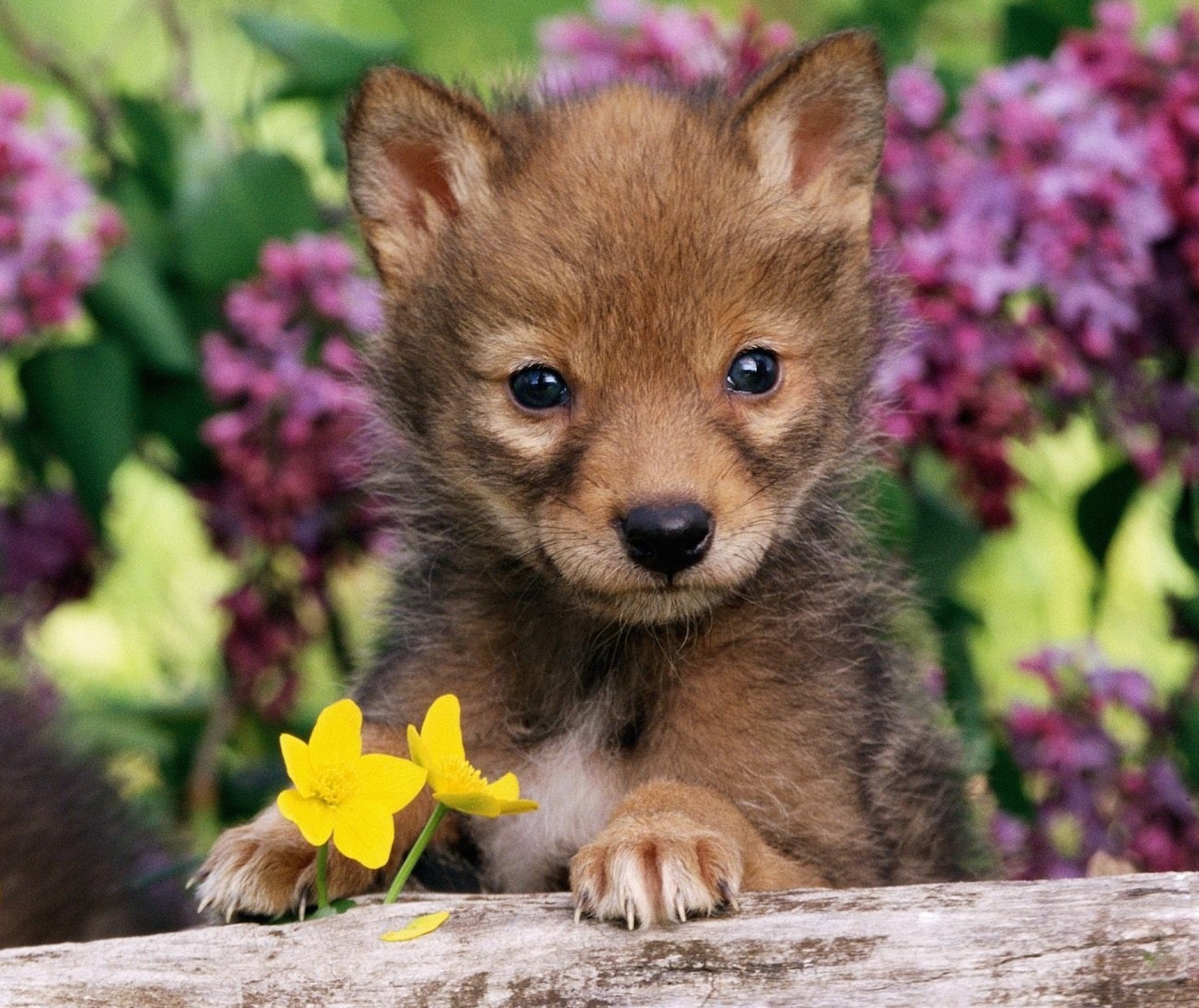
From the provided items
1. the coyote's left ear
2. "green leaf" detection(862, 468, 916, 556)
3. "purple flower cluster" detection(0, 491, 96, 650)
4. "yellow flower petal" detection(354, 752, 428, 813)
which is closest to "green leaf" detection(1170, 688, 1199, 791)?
"green leaf" detection(862, 468, 916, 556)

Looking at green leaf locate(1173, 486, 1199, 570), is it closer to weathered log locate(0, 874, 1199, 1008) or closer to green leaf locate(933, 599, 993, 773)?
green leaf locate(933, 599, 993, 773)

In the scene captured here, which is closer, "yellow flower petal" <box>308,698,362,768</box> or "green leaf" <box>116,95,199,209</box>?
"yellow flower petal" <box>308,698,362,768</box>

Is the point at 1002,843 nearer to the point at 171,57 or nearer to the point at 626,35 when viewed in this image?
the point at 626,35

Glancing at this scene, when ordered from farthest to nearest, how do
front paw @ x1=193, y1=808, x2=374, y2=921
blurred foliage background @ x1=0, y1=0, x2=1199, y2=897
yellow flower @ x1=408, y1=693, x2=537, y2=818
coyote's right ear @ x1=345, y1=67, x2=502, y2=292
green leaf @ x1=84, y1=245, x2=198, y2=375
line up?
green leaf @ x1=84, y1=245, x2=198, y2=375 < blurred foliage background @ x1=0, y1=0, x2=1199, y2=897 < coyote's right ear @ x1=345, y1=67, x2=502, y2=292 < front paw @ x1=193, y1=808, x2=374, y2=921 < yellow flower @ x1=408, y1=693, x2=537, y2=818

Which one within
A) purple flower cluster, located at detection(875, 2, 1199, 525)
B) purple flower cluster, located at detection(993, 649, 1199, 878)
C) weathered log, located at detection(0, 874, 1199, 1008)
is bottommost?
weathered log, located at detection(0, 874, 1199, 1008)

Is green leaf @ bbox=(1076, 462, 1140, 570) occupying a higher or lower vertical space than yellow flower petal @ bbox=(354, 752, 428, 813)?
higher

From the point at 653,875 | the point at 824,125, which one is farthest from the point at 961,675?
the point at 653,875

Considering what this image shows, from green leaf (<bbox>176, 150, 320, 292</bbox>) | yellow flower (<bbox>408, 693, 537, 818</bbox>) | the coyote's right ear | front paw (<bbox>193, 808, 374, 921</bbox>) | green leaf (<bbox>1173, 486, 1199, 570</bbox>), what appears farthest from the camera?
green leaf (<bbox>176, 150, 320, 292</bbox>)
